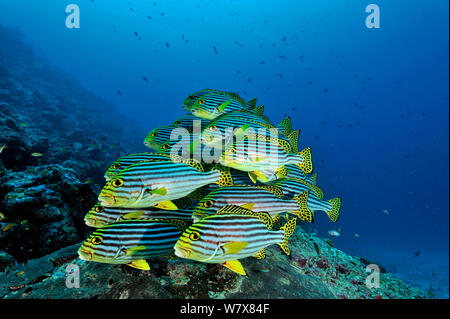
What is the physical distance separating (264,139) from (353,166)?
109359 mm

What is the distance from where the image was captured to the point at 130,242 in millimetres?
2049

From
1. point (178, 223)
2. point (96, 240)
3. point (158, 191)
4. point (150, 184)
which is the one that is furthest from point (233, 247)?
point (96, 240)

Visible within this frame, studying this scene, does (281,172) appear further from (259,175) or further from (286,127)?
(286,127)

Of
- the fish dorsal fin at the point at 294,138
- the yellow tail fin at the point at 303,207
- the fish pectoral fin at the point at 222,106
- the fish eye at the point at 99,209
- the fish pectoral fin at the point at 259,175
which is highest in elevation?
the fish pectoral fin at the point at 222,106

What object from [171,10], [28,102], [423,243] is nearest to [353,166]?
[423,243]

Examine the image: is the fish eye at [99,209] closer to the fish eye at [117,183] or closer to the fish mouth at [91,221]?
the fish mouth at [91,221]

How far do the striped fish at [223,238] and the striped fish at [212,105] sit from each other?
7.51 feet

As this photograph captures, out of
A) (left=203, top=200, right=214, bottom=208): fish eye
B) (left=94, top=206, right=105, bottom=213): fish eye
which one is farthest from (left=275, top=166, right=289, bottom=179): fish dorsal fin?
(left=94, top=206, right=105, bottom=213): fish eye

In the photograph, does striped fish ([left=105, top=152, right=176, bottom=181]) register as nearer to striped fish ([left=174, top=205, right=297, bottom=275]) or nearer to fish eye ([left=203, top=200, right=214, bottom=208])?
fish eye ([left=203, top=200, right=214, bottom=208])

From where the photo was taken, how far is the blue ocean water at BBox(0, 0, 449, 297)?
258 feet

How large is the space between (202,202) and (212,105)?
2162 millimetres

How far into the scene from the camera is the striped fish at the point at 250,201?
7.82ft
